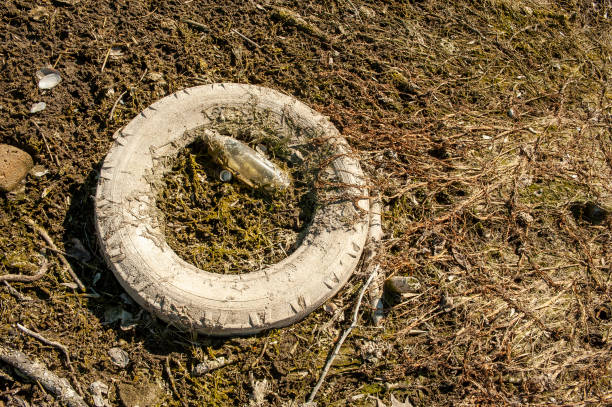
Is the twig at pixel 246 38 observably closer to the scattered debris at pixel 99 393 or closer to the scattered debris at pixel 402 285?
the scattered debris at pixel 402 285

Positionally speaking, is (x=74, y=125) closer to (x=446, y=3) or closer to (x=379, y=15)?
(x=379, y=15)

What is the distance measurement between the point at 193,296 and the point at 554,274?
2531mm

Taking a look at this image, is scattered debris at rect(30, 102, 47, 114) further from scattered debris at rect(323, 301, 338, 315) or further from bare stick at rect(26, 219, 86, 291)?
scattered debris at rect(323, 301, 338, 315)

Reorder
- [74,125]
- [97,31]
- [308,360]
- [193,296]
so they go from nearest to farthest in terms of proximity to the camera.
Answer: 1. [193,296]
2. [308,360]
3. [74,125]
4. [97,31]

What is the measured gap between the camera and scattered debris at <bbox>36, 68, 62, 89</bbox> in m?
3.13

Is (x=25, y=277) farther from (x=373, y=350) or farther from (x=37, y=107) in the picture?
(x=373, y=350)

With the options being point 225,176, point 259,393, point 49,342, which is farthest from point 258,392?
point 225,176

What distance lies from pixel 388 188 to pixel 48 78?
2584 mm

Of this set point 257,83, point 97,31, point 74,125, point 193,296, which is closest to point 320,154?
point 257,83

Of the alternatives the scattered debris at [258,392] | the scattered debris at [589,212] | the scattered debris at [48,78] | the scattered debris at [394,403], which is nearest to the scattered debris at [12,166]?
the scattered debris at [48,78]

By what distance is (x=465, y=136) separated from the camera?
3545 mm

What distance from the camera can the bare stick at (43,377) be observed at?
2305 mm

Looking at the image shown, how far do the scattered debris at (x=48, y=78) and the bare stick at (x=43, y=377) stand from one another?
6.00ft

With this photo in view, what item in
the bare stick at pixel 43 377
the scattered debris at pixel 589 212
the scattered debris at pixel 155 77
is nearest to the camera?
the bare stick at pixel 43 377
